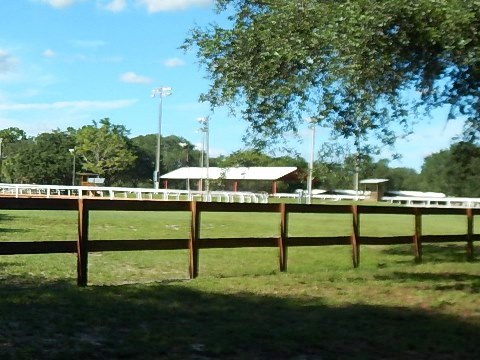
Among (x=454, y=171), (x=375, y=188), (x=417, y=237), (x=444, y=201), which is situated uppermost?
(x=375, y=188)

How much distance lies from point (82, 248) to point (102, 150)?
9132 cm

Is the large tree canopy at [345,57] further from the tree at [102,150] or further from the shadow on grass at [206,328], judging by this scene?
the tree at [102,150]

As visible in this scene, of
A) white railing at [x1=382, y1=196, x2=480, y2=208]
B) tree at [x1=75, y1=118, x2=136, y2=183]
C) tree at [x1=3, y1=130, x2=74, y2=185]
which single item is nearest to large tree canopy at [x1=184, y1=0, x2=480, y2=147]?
white railing at [x1=382, y1=196, x2=480, y2=208]

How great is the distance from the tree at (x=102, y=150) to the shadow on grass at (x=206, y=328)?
89991 millimetres

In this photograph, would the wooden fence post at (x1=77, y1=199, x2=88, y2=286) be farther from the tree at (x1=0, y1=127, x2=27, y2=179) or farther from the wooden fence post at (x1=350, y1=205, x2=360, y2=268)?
the tree at (x1=0, y1=127, x2=27, y2=179)

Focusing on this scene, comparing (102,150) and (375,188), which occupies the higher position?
(102,150)

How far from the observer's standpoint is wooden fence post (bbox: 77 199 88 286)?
985cm

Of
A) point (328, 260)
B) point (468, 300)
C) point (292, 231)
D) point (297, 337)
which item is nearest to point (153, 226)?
point (292, 231)

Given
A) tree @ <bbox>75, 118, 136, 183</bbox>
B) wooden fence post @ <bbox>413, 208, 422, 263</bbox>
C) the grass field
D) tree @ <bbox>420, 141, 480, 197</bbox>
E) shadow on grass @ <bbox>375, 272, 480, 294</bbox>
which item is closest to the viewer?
the grass field

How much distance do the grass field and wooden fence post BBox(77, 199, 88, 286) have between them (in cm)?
24

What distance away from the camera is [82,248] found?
9961 mm

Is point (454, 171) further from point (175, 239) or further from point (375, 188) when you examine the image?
point (375, 188)

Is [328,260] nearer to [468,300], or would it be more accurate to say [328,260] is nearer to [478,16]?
[468,300]

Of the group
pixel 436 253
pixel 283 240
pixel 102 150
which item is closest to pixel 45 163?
pixel 102 150
